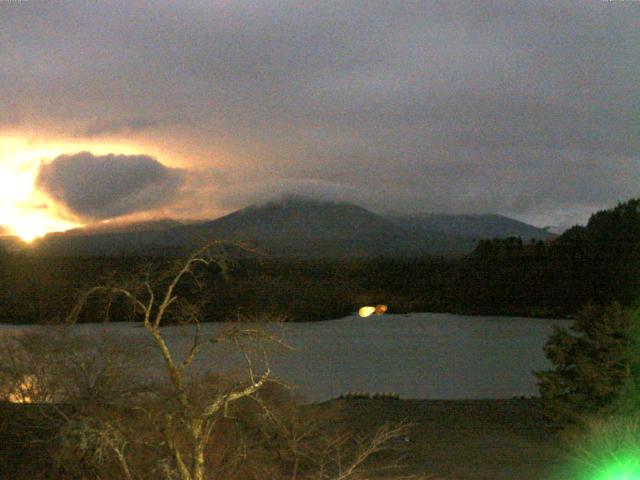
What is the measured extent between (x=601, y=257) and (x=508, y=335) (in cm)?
754

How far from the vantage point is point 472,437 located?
1636 cm

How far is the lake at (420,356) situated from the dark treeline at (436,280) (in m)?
1.00

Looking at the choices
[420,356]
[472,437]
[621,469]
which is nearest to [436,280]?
[420,356]

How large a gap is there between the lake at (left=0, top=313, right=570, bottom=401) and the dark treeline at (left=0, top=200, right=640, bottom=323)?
100cm

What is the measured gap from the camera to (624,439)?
34.3ft

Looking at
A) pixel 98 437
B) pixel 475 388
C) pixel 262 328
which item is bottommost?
pixel 475 388

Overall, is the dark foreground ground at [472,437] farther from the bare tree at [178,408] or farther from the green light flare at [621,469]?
the green light flare at [621,469]

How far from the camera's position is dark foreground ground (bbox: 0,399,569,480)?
12898 millimetres

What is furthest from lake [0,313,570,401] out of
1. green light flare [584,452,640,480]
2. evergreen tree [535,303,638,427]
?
green light flare [584,452,640,480]

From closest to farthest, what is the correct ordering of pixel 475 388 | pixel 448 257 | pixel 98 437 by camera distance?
1. pixel 98 437
2. pixel 475 388
3. pixel 448 257

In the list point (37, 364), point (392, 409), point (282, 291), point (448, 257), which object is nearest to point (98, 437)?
point (37, 364)

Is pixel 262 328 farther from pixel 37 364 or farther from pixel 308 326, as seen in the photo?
pixel 308 326

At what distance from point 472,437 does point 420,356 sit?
20.6m

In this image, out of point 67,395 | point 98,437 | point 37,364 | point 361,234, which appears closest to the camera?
point 98,437
